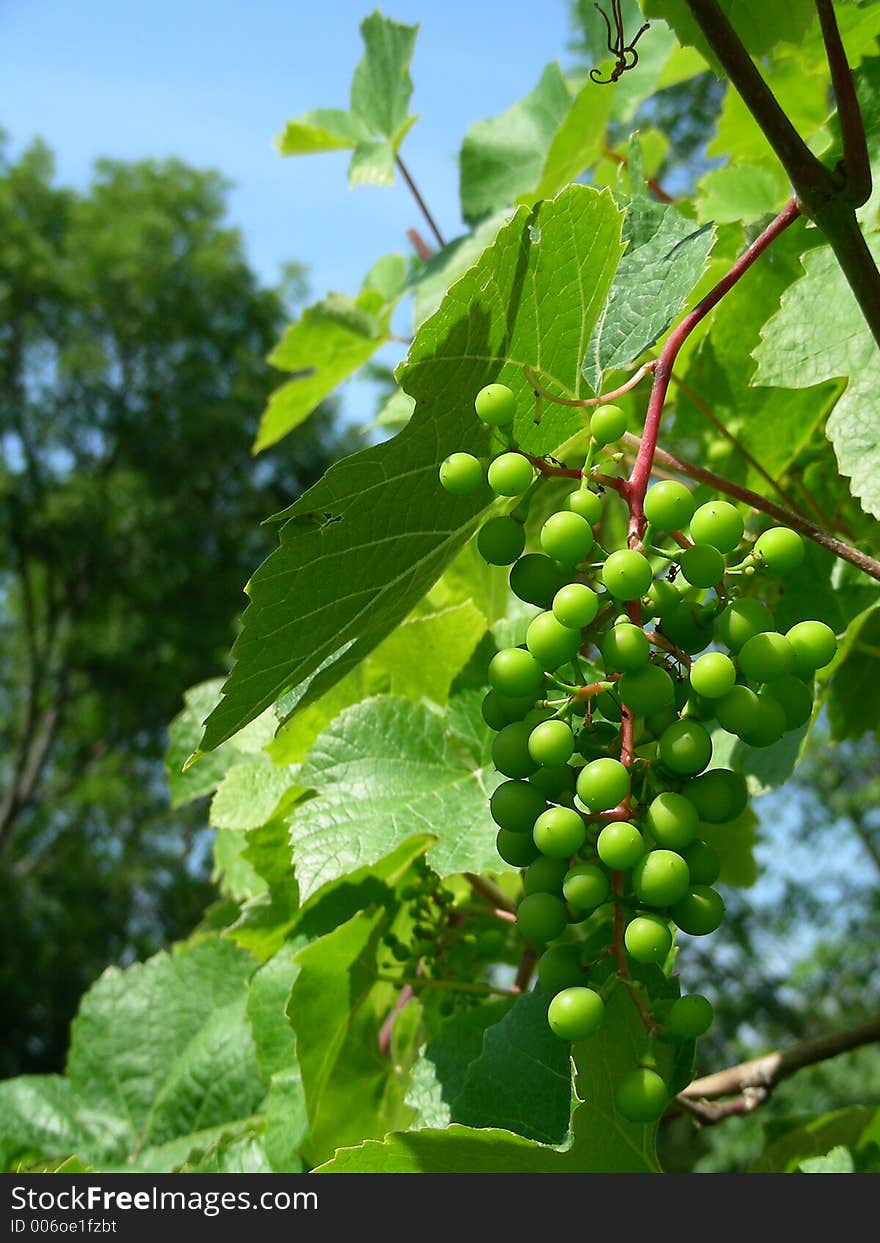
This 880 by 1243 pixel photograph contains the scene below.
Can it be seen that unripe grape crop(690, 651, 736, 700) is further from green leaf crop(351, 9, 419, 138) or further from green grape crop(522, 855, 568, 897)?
green leaf crop(351, 9, 419, 138)

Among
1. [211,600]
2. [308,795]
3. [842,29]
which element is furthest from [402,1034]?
[211,600]

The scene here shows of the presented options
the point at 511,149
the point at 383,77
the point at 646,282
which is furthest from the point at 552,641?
the point at 383,77

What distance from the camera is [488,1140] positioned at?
528mm

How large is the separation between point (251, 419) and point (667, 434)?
14158mm

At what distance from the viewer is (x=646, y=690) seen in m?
0.46

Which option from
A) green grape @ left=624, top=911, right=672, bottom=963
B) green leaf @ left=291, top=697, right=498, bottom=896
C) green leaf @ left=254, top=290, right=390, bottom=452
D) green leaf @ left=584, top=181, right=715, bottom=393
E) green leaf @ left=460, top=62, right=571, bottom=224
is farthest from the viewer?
green leaf @ left=254, top=290, right=390, bottom=452

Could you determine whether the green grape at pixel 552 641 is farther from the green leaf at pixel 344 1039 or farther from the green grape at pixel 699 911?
the green leaf at pixel 344 1039

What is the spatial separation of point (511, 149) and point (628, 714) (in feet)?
3.13

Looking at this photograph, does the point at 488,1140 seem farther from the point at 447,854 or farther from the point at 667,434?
the point at 667,434

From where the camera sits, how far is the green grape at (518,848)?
504 mm

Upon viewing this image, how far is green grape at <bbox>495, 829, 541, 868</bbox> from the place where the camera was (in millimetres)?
504

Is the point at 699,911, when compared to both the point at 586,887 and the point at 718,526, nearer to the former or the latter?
the point at 586,887

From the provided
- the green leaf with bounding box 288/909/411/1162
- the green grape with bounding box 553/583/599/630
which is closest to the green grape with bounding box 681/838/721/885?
the green grape with bounding box 553/583/599/630

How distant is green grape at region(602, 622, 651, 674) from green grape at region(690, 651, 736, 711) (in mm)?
27
